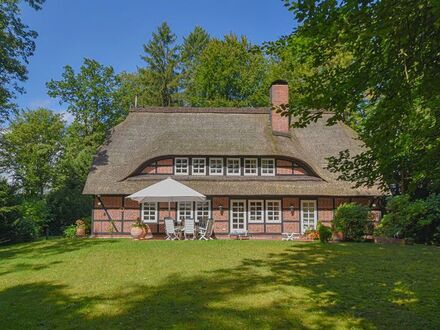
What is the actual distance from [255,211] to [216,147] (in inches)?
143

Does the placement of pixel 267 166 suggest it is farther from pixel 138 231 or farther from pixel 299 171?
pixel 138 231

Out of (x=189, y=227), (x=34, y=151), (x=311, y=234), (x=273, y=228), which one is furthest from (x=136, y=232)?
(x=34, y=151)

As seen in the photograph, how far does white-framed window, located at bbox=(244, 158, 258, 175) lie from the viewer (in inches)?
827

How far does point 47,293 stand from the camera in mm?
7133

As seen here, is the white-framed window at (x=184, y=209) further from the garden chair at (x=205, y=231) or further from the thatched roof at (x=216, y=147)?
the garden chair at (x=205, y=231)

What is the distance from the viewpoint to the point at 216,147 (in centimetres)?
2086

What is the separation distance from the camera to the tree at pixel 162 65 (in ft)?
132

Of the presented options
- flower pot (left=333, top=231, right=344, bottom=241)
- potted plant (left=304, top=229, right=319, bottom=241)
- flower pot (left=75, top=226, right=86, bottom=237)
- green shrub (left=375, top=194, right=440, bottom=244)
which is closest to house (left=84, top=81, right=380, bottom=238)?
potted plant (left=304, top=229, right=319, bottom=241)

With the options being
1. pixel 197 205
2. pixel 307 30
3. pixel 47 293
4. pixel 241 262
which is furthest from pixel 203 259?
pixel 197 205

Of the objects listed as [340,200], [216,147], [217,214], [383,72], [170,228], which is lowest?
[170,228]

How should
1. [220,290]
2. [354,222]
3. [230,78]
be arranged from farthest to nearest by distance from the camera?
[230,78] < [354,222] < [220,290]

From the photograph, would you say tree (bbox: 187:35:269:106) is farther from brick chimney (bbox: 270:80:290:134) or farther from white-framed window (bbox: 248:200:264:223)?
white-framed window (bbox: 248:200:264:223)

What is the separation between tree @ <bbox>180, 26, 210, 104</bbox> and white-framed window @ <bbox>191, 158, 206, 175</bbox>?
21441mm

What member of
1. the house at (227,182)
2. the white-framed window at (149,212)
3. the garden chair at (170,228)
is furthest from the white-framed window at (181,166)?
the garden chair at (170,228)
